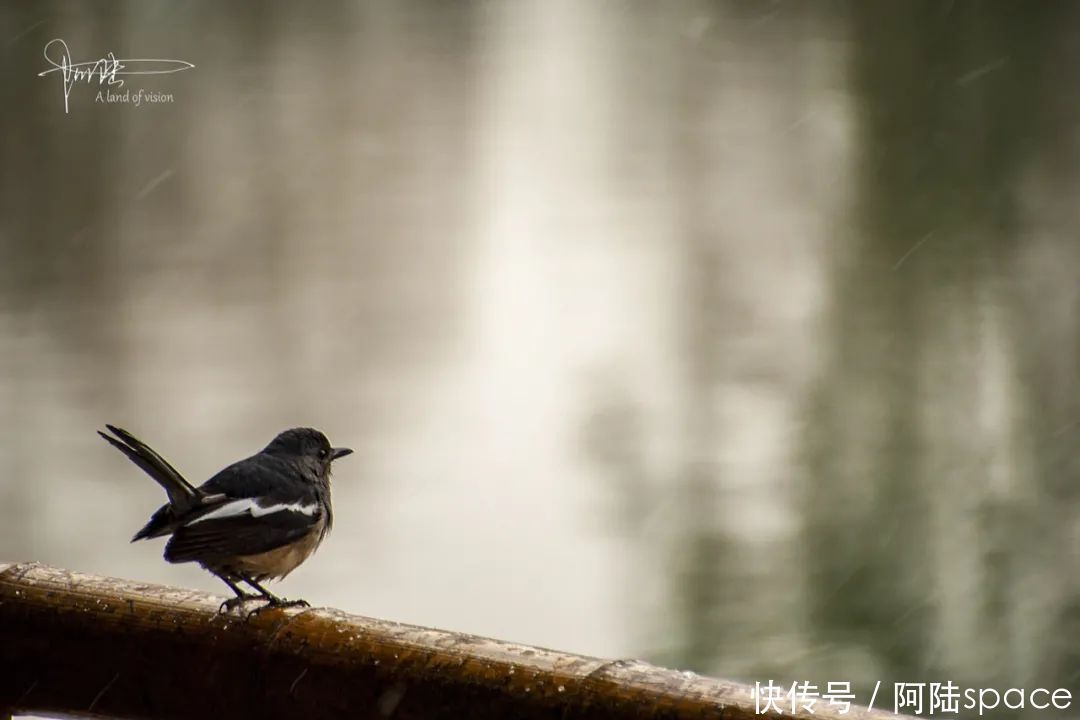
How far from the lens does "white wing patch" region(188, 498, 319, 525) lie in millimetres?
1574

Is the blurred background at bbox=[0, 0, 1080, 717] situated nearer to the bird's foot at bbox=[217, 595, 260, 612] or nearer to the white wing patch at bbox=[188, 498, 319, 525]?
the white wing patch at bbox=[188, 498, 319, 525]

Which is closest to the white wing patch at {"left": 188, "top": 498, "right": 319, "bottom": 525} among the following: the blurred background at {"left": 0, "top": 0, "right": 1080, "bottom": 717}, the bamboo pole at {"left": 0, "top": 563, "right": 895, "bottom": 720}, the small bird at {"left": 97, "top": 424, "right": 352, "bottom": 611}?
the small bird at {"left": 97, "top": 424, "right": 352, "bottom": 611}

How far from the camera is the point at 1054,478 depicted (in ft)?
17.5

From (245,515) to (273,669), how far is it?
58 cm

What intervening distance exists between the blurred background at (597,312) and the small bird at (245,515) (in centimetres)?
308

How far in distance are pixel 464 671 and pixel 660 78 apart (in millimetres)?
6065

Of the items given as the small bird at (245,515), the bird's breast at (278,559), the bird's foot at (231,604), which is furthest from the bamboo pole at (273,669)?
the bird's breast at (278,559)

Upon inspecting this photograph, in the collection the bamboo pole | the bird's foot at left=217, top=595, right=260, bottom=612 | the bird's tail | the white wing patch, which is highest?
the bird's tail

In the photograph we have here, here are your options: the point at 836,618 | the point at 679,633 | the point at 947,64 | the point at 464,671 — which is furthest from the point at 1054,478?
the point at 464,671

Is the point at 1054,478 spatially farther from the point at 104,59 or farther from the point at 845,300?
the point at 104,59

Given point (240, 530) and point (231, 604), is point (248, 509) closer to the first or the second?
point (240, 530)

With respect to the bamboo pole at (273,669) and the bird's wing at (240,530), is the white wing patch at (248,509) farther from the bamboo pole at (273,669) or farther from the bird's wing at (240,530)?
the bamboo pole at (273,669)

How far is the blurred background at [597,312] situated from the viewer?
5.15 meters

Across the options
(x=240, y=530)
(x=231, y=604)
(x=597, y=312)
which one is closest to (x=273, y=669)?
(x=231, y=604)
